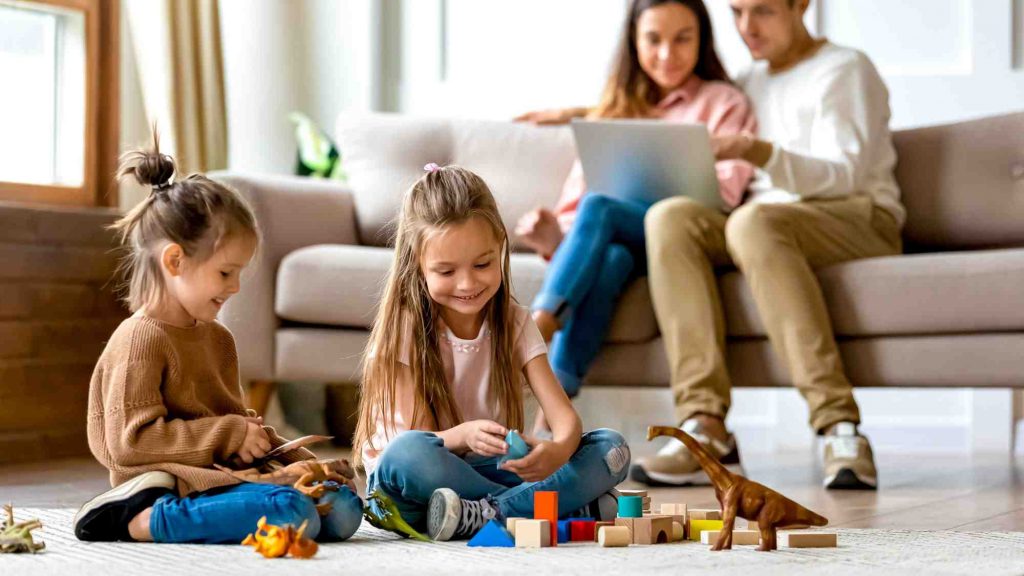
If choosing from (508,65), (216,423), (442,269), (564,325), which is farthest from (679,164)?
(508,65)

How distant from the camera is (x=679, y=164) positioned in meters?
2.42

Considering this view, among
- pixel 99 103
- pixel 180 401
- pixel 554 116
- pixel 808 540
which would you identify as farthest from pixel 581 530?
pixel 99 103

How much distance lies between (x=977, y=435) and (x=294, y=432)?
1902 millimetres

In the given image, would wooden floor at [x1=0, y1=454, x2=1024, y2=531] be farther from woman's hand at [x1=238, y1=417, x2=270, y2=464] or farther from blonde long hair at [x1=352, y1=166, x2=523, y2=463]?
woman's hand at [x1=238, y1=417, x2=270, y2=464]

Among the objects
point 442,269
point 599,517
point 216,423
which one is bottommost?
point 599,517

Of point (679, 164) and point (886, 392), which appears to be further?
point (886, 392)

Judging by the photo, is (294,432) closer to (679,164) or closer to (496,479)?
(679,164)

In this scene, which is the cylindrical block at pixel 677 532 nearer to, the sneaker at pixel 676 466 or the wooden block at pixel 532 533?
→ the wooden block at pixel 532 533

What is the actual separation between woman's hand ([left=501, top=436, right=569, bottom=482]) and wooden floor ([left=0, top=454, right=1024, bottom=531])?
0.45m

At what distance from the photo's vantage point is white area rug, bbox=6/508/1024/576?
45.7 inches

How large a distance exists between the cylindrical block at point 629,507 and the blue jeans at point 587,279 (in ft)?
3.05

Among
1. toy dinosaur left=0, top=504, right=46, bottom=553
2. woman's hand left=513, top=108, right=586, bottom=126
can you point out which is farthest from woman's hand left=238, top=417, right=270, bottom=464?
woman's hand left=513, top=108, right=586, bottom=126

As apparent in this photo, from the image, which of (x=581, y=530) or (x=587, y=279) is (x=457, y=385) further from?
(x=587, y=279)

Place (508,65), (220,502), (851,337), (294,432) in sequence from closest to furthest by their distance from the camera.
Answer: (220,502)
(851,337)
(294,432)
(508,65)
